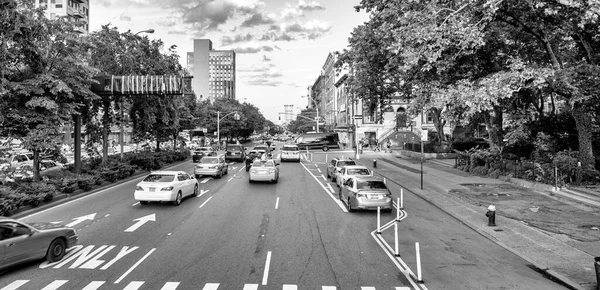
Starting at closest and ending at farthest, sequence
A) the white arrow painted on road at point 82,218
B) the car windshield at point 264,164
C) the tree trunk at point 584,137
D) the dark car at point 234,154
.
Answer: the white arrow painted on road at point 82,218 < the tree trunk at point 584,137 < the car windshield at point 264,164 < the dark car at point 234,154

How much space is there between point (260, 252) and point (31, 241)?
5313 mm

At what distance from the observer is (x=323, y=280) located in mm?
8523

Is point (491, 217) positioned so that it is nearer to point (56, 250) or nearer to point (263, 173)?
point (56, 250)

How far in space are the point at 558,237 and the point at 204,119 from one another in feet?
215

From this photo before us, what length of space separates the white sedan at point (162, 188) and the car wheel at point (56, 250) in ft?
21.5

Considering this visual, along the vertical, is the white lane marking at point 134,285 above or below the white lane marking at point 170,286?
below

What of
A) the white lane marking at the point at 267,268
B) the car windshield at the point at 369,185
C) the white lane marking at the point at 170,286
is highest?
the car windshield at the point at 369,185

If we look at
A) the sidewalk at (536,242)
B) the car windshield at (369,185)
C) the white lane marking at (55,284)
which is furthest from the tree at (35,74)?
the sidewalk at (536,242)

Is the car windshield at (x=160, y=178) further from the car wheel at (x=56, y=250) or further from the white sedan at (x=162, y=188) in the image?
the car wheel at (x=56, y=250)

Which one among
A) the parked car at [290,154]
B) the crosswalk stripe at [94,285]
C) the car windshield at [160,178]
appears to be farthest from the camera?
the parked car at [290,154]

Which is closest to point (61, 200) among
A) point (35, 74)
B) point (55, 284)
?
point (35, 74)

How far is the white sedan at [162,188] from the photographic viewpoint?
54.4 feet

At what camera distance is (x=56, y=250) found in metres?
9.79

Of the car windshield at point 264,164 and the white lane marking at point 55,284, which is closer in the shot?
the white lane marking at point 55,284
